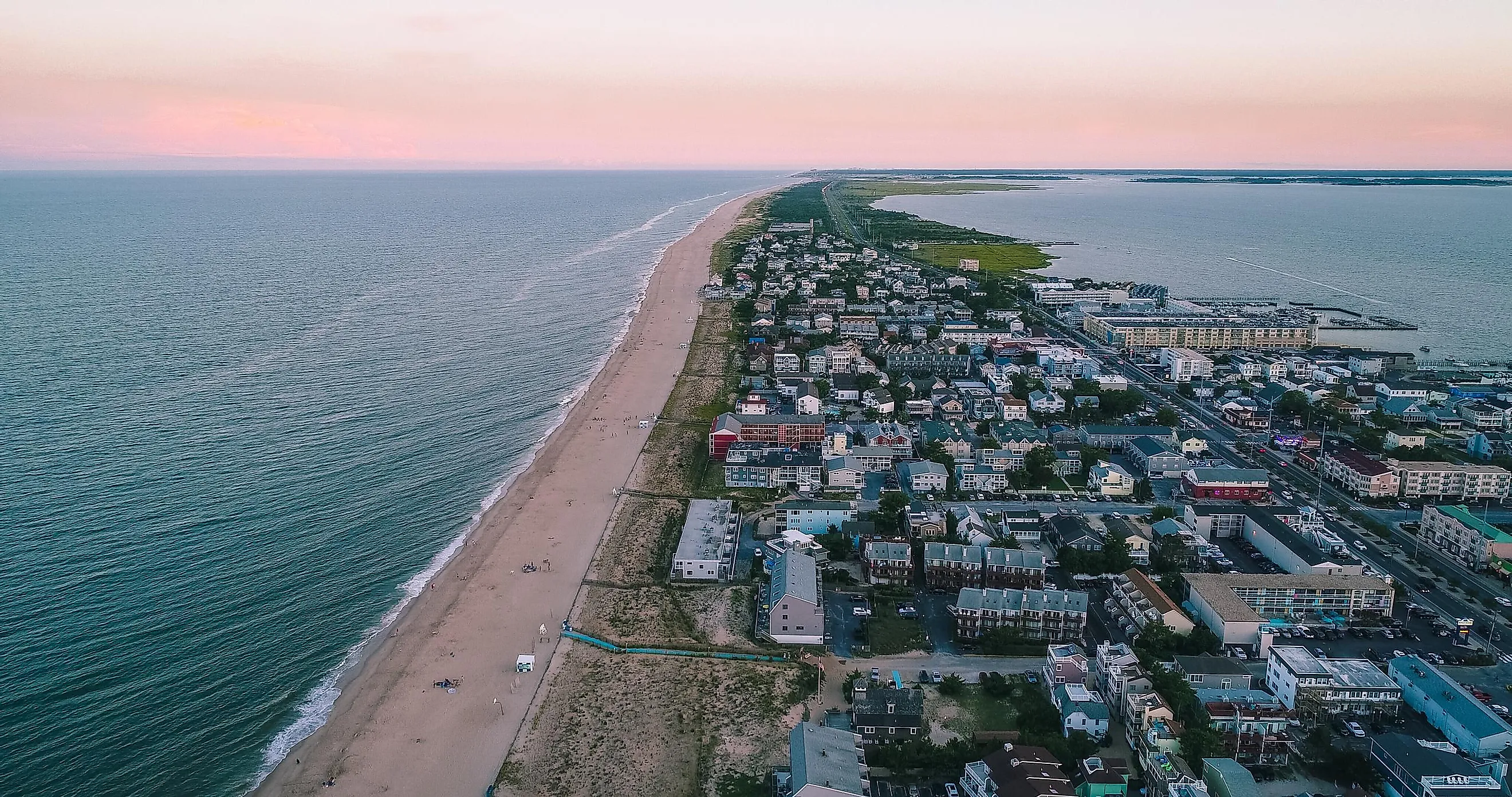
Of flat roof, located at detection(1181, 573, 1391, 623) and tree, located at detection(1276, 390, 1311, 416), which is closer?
flat roof, located at detection(1181, 573, 1391, 623)

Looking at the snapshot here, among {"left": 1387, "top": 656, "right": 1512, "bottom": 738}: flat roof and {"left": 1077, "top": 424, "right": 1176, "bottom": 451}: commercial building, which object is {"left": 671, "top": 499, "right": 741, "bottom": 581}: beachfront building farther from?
{"left": 1387, "top": 656, "right": 1512, "bottom": 738}: flat roof

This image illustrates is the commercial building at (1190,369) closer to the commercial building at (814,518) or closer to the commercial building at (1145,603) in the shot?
the commercial building at (1145,603)

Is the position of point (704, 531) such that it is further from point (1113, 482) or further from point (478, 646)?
point (1113, 482)

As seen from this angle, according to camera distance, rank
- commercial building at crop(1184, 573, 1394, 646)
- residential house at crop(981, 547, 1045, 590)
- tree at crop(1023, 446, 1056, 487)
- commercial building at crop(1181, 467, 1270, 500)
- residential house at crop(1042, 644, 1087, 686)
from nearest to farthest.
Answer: residential house at crop(1042, 644, 1087, 686)
commercial building at crop(1184, 573, 1394, 646)
residential house at crop(981, 547, 1045, 590)
commercial building at crop(1181, 467, 1270, 500)
tree at crop(1023, 446, 1056, 487)

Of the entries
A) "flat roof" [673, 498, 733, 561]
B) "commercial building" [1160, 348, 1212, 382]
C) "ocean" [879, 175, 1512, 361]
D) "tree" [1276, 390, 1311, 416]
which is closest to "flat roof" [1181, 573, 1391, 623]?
"flat roof" [673, 498, 733, 561]

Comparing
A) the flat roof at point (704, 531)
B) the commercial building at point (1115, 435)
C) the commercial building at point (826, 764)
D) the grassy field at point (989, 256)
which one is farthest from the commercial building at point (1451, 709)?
the grassy field at point (989, 256)

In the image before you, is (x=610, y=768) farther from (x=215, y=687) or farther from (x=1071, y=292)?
(x=1071, y=292)
